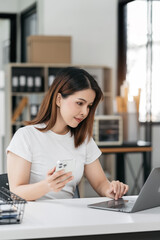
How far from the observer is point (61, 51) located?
565cm

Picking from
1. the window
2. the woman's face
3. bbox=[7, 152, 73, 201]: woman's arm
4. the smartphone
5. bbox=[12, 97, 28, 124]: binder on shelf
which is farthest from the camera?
the window

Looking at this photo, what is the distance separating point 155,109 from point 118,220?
4301mm

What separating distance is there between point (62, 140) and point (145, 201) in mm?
678

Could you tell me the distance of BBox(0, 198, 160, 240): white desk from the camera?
162 centimetres

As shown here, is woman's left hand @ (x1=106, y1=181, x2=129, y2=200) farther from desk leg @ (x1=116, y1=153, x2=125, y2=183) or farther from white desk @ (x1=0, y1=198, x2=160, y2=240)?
desk leg @ (x1=116, y1=153, x2=125, y2=183)

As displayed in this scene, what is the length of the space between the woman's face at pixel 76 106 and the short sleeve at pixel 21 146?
0.75 ft

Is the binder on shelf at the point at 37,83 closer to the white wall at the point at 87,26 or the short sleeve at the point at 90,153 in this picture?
the white wall at the point at 87,26

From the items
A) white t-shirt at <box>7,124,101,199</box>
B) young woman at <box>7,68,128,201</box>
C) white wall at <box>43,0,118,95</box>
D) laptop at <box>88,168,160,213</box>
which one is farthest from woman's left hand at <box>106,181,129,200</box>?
white wall at <box>43,0,118,95</box>

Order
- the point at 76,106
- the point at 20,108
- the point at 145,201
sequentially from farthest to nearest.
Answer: the point at 20,108
the point at 76,106
the point at 145,201

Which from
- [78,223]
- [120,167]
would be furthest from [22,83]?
[78,223]

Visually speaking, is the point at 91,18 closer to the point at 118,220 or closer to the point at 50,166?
the point at 50,166

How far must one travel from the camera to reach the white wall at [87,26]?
5906 mm

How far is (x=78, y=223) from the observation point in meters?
1.71

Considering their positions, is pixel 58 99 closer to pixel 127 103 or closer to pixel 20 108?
pixel 127 103
